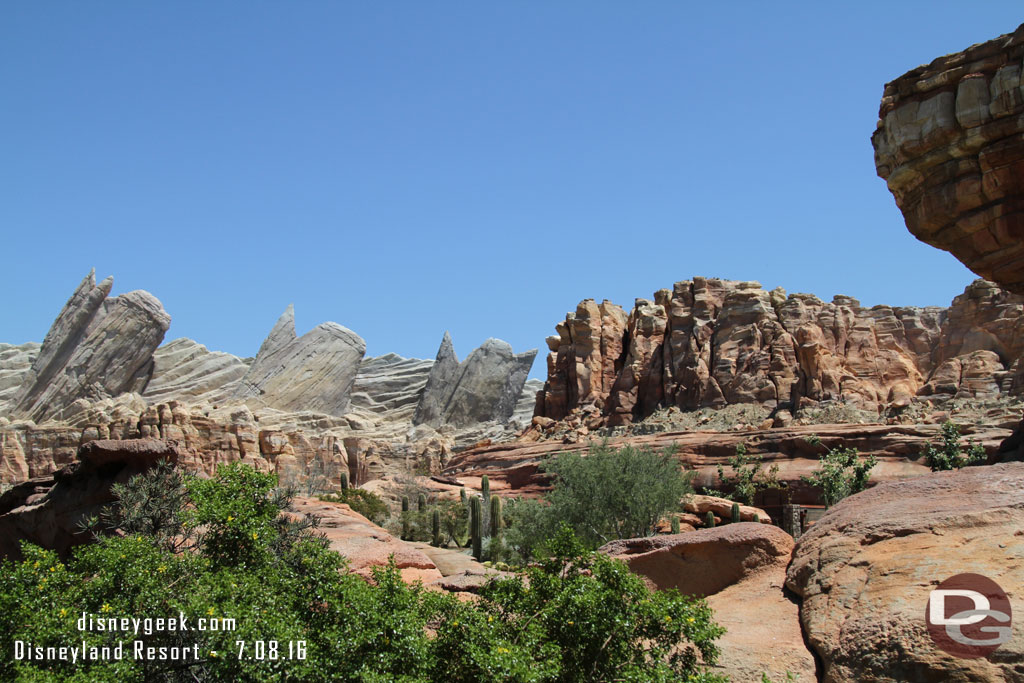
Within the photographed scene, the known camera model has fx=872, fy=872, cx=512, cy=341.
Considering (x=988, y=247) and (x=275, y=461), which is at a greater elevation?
(x=988, y=247)

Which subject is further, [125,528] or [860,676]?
[125,528]

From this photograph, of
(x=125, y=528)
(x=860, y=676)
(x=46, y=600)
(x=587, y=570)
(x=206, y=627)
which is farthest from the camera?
(x=125, y=528)

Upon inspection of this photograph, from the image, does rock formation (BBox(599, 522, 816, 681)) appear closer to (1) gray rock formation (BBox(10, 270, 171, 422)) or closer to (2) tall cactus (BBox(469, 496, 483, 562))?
(2) tall cactus (BBox(469, 496, 483, 562))

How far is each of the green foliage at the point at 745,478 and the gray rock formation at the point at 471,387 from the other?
31.5 m

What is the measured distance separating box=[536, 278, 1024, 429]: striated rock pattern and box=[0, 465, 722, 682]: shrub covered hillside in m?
44.0

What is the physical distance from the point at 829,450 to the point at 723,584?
1241 inches

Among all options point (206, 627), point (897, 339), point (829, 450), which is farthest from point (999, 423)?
point (206, 627)

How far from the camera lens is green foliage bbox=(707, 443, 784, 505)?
38450 millimetres

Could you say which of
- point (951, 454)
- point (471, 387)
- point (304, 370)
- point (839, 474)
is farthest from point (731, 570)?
point (471, 387)

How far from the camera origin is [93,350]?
58.3 metres

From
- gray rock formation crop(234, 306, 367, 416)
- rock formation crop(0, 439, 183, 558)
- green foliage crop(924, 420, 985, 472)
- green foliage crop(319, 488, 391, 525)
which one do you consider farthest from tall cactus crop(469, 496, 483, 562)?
gray rock formation crop(234, 306, 367, 416)

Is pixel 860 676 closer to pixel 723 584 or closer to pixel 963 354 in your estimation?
pixel 723 584

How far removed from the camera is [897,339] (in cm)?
6016

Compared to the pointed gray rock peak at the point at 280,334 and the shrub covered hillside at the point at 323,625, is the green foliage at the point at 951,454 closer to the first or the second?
the shrub covered hillside at the point at 323,625
